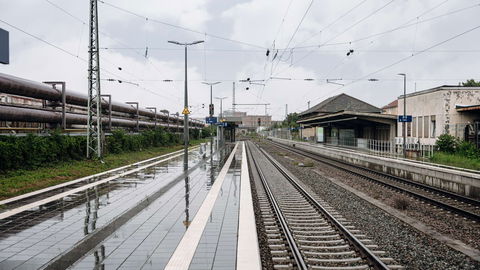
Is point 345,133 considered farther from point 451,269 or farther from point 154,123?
point 451,269

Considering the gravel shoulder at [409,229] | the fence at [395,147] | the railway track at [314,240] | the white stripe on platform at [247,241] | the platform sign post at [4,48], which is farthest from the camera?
the fence at [395,147]

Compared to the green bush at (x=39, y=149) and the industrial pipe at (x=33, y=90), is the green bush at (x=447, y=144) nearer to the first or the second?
the green bush at (x=39, y=149)

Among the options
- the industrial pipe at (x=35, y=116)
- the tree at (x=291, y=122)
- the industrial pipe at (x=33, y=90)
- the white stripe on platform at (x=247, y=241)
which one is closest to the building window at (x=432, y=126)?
the white stripe on platform at (x=247, y=241)

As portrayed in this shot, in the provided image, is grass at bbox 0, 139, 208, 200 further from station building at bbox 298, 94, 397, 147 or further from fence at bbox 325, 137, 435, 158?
station building at bbox 298, 94, 397, 147

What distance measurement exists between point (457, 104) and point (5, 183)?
2677 cm

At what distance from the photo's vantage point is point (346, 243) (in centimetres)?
716

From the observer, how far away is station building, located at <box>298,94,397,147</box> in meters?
32.6

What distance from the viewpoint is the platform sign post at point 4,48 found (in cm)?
724

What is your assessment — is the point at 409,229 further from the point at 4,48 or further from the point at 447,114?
the point at 447,114

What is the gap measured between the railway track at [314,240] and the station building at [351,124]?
23000mm

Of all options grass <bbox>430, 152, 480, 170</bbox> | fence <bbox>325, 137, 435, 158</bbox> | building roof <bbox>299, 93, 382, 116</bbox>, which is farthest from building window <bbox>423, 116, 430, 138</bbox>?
building roof <bbox>299, 93, 382, 116</bbox>

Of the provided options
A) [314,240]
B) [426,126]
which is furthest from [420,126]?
[314,240]

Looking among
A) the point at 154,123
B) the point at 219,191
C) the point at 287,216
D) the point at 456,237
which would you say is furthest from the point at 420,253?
the point at 154,123

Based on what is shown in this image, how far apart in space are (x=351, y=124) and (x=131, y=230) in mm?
36939
